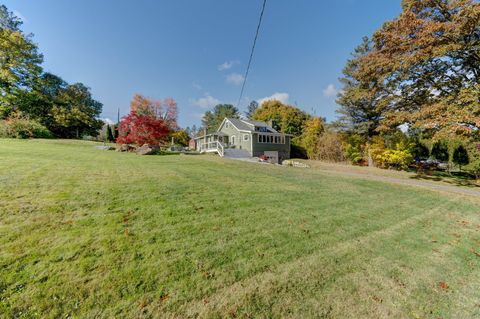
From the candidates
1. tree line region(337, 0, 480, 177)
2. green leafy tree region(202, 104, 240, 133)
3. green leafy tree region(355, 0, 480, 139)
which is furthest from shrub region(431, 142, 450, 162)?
green leafy tree region(202, 104, 240, 133)

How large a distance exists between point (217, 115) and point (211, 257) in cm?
6195

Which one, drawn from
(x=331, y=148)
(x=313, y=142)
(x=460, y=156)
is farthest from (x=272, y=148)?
(x=460, y=156)

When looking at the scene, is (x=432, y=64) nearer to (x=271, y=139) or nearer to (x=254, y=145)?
(x=271, y=139)

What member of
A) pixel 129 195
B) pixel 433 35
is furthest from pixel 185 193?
Result: pixel 433 35

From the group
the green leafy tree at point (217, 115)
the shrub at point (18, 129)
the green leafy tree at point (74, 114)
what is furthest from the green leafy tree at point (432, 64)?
the green leafy tree at point (217, 115)

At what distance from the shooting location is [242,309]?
2.12 metres

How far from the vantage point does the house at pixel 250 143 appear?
82.0ft

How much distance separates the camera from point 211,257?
2.88m

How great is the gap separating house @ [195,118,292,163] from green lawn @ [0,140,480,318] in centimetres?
1902

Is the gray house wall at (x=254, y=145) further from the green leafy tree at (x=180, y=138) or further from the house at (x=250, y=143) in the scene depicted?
the green leafy tree at (x=180, y=138)

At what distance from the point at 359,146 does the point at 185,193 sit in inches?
818

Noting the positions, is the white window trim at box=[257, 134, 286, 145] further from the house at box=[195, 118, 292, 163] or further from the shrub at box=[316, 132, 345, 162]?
the shrub at box=[316, 132, 345, 162]

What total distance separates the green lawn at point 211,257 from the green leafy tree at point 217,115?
53900 millimetres

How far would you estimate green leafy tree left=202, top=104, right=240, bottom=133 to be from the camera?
5888 centimetres
